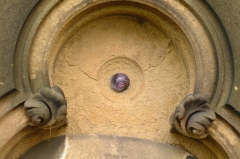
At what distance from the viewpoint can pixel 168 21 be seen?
341 cm

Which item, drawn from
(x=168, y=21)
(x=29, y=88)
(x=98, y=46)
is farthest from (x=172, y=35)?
(x=29, y=88)

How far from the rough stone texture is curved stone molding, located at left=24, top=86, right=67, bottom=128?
15 cm

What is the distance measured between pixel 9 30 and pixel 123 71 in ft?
2.57

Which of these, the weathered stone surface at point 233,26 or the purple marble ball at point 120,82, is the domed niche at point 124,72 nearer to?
the purple marble ball at point 120,82

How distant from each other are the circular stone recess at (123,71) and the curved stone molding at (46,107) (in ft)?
0.83

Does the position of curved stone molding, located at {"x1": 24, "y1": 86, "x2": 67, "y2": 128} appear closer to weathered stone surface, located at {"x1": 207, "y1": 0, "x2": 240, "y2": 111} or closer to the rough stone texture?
the rough stone texture

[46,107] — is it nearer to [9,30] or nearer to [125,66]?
[9,30]

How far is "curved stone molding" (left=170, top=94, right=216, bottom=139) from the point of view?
3195 millimetres

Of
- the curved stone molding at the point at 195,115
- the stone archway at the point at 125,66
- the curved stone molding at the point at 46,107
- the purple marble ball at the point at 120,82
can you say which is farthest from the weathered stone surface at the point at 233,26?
the curved stone molding at the point at 46,107

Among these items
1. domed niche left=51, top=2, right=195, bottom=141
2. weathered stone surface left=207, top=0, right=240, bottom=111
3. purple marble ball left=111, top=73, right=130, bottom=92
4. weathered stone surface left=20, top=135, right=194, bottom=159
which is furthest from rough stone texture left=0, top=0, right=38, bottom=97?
weathered stone surface left=207, top=0, right=240, bottom=111

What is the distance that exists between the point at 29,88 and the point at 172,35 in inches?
37.4

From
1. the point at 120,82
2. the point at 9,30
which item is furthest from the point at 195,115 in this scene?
the point at 9,30

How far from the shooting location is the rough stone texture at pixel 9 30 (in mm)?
3160

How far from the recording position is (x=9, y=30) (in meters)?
3.21
